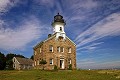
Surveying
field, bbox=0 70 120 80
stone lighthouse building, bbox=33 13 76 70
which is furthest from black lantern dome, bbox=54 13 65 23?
field, bbox=0 70 120 80

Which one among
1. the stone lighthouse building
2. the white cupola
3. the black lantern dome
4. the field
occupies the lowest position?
the field

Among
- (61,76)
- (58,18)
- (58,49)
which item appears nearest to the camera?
(61,76)

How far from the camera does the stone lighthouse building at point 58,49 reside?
4950cm

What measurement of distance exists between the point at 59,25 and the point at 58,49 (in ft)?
25.4

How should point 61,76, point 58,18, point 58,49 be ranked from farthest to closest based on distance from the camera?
point 58,18 → point 58,49 → point 61,76

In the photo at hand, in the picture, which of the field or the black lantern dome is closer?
the field

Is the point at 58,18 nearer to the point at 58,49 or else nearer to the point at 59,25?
the point at 59,25

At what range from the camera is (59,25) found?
5356 cm

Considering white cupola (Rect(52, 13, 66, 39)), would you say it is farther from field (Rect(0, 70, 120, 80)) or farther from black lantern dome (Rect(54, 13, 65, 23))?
field (Rect(0, 70, 120, 80))

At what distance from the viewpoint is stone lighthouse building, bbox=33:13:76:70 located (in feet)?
162

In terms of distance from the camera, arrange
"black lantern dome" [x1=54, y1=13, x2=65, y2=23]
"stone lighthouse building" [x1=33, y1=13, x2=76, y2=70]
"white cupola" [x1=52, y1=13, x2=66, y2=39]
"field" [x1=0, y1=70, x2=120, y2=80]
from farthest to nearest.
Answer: "black lantern dome" [x1=54, y1=13, x2=65, y2=23] < "white cupola" [x1=52, y1=13, x2=66, y2=39] < "stone lighthouse building" [x1=33, y1=13, x2=76, y2=70] < "field" [x1=0, y1=70, x2=120, y2=80]

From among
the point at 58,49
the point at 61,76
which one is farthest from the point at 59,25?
the point at 61,76

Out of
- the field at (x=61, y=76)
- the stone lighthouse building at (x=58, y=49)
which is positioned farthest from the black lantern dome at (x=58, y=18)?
the field at (x=61, y=76)

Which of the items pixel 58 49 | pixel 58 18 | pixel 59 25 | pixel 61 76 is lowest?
pixel 61 76
